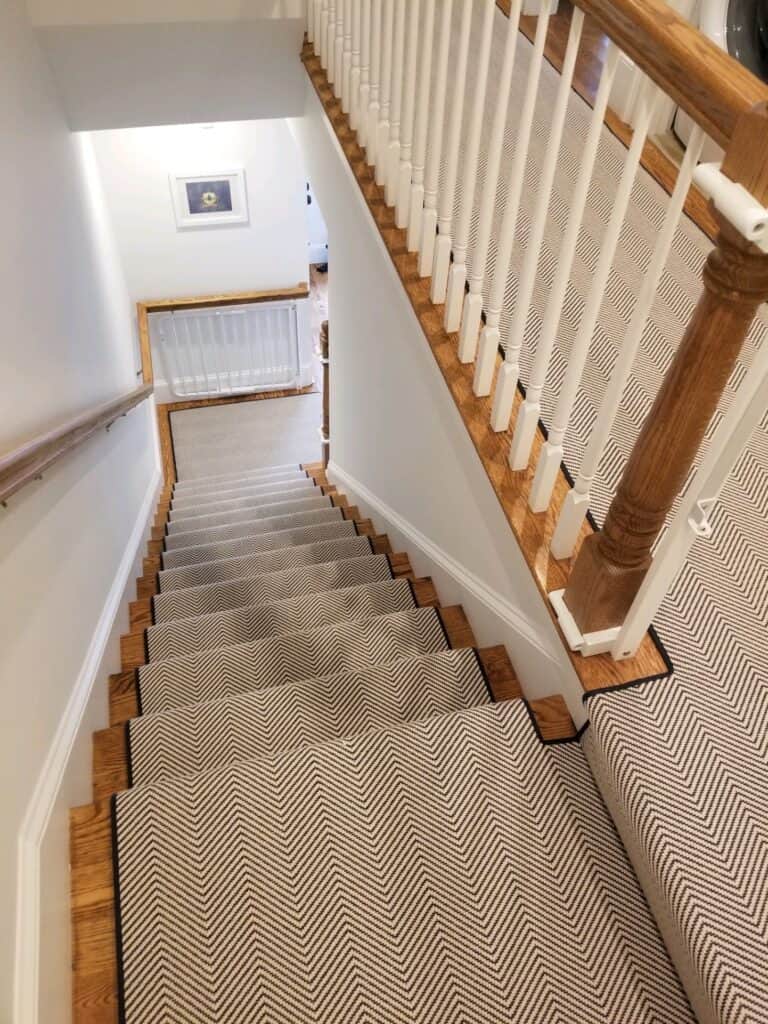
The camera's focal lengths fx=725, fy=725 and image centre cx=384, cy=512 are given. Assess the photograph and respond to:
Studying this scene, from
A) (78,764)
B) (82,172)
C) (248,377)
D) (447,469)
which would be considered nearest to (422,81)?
(447,469)

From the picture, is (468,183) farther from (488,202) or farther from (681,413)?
(681,413)

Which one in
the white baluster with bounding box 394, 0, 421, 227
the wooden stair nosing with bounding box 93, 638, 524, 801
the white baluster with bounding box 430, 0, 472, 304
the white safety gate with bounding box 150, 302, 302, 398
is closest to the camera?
the white baluster with bounding box 430, 0, 472, 304

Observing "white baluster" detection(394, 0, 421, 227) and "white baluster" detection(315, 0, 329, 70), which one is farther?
"white baluster" detection(315, 0, 329, 70)

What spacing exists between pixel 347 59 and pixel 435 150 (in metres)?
0.90

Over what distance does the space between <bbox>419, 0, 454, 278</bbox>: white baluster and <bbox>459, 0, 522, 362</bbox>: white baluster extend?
0.45ft

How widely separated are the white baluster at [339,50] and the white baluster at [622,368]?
169 centimetres

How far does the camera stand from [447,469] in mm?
2033

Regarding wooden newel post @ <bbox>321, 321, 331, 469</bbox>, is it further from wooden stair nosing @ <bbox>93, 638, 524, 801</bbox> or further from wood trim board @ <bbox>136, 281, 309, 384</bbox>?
wooden stair nosing @ <bbox>93, 638, 524, 801</bbox>

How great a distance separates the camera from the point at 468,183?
1.54m

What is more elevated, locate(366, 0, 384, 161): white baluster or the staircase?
locate(366, 0, 384, 161): white baluster

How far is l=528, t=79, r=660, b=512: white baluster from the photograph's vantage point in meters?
0.97

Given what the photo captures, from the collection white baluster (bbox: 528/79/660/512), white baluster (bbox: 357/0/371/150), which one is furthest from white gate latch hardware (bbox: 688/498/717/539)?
white baluster (bbox: 357/0/371/150)

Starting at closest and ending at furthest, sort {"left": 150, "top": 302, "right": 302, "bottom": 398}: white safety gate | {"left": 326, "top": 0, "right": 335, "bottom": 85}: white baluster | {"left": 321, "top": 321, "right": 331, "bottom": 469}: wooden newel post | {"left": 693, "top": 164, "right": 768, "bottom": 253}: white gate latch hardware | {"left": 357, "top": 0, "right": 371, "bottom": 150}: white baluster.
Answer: {"left": 693, "top": 164, "right": 768, "bottom": 253}: white gate latch hardware → {"left": 357, "top": 0, "right": 371, "bottom": 150}: white baluster → {"left": 326, "top": 0, "right": 335, "bottom": 85}: white baluster → {"left": 321, "top": 321, "right": 331, "bottom": 469}: wooden newel post → {"left": 150, "top": 302, "right": 302, "bottom": 398}: white safety gate

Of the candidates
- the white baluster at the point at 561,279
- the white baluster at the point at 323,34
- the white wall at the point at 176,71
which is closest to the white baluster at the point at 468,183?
the white baluster at the point at 561,279
